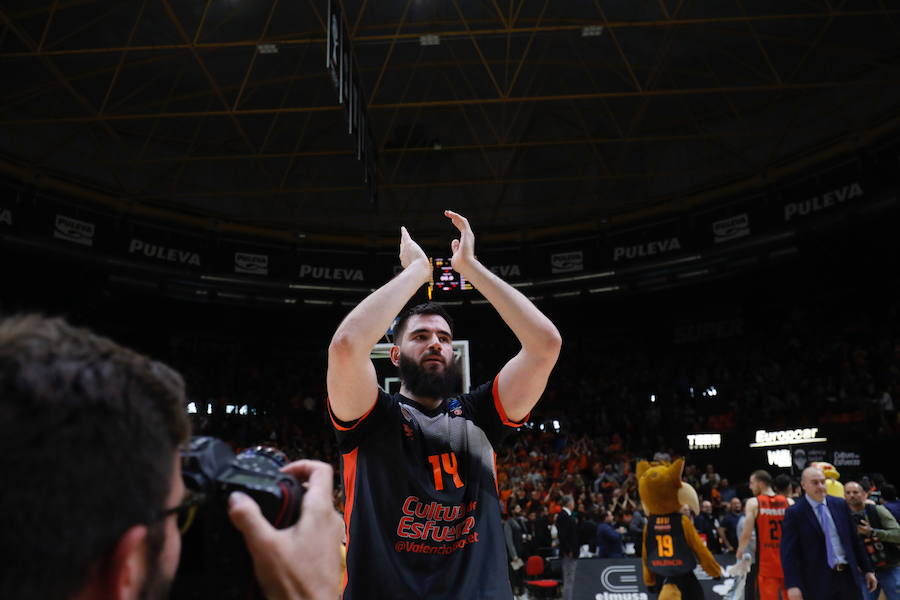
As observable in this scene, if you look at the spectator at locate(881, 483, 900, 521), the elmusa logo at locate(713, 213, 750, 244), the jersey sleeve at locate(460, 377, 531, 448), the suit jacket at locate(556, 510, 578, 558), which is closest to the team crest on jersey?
the jersey sleeve at locate(460, 377, 531, 448)

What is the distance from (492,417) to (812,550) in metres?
5.25

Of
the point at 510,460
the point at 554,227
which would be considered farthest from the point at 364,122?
the point at 554,227

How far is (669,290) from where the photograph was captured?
27328 millimetres

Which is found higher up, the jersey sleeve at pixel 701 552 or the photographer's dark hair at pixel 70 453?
the photographer's dark hair at pixel 70 453

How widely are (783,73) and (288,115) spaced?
14132mm

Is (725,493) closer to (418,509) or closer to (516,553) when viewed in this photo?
(516,553)

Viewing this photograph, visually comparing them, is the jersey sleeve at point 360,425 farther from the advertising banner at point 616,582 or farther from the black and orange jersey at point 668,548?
the advertising banner at point 616,582

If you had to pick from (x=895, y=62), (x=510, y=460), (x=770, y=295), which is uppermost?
(x=895, y=62)

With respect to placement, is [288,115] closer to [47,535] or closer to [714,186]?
[714,186]

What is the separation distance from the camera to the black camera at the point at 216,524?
108 centimetres

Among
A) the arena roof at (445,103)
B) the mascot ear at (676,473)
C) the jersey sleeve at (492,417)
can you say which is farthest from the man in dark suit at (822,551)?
the arena roof at (445,103)

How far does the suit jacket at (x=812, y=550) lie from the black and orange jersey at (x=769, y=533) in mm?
1490

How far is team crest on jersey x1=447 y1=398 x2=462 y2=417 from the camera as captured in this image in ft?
11.3

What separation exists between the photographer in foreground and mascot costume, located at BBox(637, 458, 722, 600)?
315 inches
